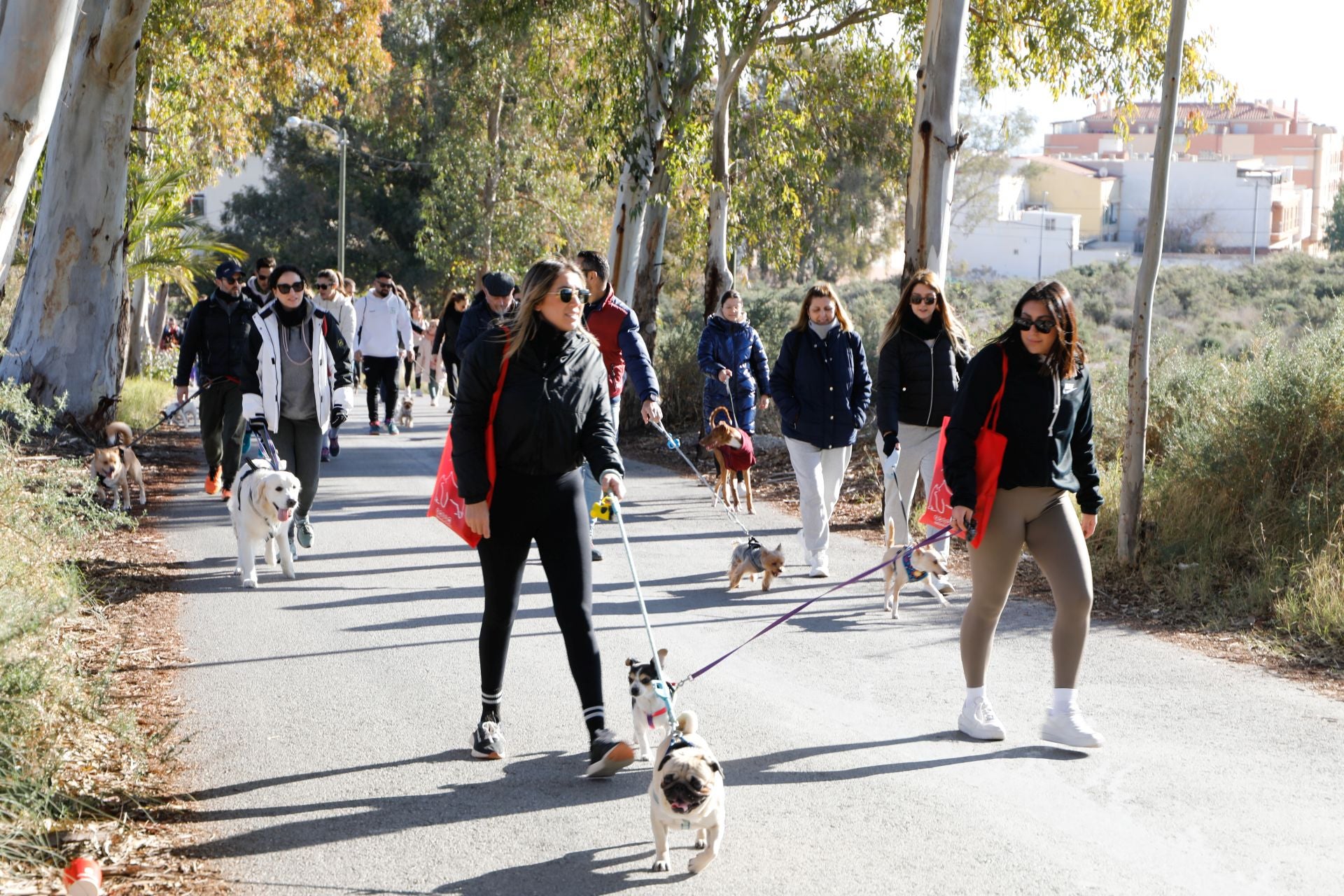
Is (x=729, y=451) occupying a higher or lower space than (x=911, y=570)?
higher

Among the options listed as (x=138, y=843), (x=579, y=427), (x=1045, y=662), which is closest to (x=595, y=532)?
(x=1045, y=662)

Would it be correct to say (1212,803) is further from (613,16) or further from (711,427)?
(613,16)

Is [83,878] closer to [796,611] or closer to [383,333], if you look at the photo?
[796,611]

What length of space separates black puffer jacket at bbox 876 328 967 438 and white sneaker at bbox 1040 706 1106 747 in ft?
10.6

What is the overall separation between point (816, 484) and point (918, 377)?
1.15 metres

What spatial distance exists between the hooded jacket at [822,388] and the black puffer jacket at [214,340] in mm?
4921

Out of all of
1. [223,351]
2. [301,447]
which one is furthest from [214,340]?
[301,447]

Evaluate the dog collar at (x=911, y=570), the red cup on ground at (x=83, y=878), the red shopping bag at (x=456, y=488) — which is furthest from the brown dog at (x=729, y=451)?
the red cup on ground at (x=83, y=878)

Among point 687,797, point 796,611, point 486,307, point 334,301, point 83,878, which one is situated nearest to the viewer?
point 83,878

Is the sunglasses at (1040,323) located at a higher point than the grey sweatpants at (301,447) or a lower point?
higher

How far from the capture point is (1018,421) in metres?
5.75

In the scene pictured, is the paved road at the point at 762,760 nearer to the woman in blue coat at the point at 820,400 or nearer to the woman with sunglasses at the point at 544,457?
the woman with sunglasses at the point at 544,457

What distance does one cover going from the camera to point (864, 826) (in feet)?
16.3

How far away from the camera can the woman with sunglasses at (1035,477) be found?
5.73 m
